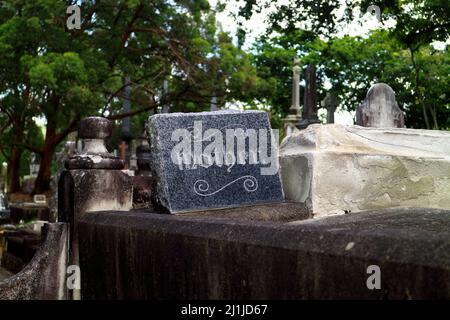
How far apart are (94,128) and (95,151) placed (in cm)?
22

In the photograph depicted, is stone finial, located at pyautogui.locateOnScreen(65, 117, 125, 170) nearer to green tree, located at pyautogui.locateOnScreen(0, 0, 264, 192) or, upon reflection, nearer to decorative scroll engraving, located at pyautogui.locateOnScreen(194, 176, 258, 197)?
decorative scroll engraving, located at pyautogui.locateOnScreen(194, 176, 258, 197)

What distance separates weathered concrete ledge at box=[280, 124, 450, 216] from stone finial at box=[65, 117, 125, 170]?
138 cm

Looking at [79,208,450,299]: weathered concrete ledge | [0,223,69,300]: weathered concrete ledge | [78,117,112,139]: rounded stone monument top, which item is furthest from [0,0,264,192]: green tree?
[79,208,450,299]: weathered concrete ledge

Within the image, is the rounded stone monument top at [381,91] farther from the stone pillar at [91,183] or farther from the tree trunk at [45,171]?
the tree trunk at [45,171]

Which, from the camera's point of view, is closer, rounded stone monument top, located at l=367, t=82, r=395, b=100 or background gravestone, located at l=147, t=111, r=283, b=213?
background gravestone, located at l=147, t=111, r=283, b=213

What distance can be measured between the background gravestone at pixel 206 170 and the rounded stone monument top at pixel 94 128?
59 centimetres

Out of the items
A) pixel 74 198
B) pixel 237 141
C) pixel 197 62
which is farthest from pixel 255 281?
pixel 197 62

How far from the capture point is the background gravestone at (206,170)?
3777mm

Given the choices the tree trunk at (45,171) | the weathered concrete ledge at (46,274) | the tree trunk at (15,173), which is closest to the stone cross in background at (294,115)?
the tree trunk at (45,171)

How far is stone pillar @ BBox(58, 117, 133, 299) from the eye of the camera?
3.98 meters

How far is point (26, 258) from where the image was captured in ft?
25.2

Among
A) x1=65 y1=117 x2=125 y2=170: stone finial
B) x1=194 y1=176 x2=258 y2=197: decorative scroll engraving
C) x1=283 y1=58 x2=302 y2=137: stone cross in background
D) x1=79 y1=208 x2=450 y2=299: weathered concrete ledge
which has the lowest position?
x1=79 y1=208 x2=450 y2=299: weathered concrete ledge

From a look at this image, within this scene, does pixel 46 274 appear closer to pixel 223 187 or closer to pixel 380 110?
pixel 223 187

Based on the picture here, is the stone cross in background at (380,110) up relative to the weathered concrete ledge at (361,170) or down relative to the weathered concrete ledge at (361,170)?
up
